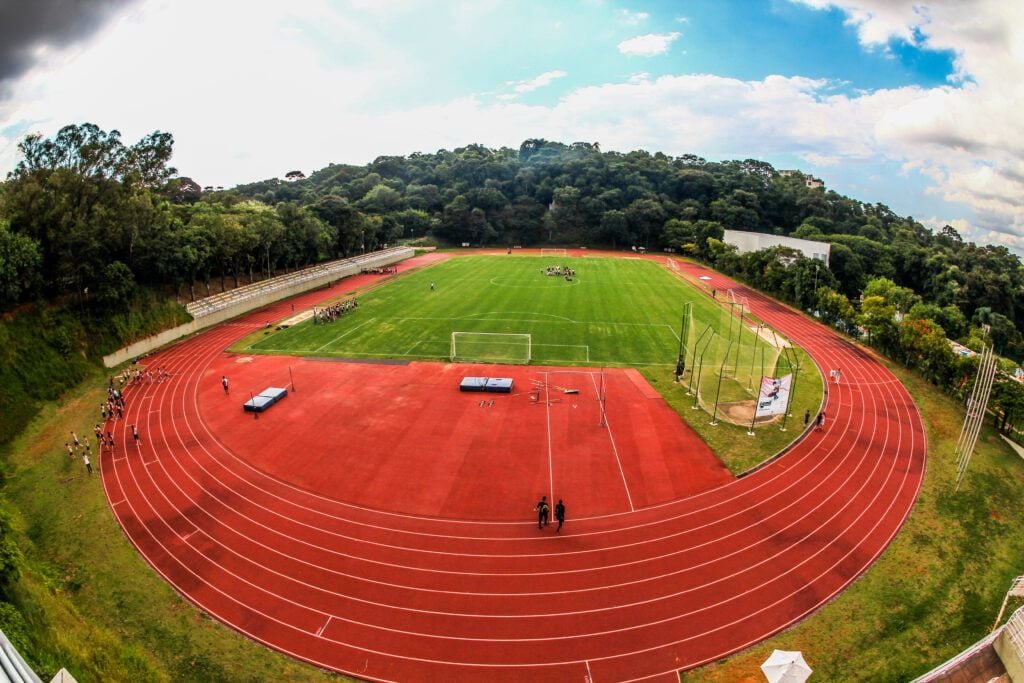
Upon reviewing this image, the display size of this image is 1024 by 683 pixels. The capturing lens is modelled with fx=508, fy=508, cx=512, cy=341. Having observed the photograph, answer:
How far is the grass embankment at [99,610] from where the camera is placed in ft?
40.2

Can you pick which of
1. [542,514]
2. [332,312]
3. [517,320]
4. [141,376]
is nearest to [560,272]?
[517,320]

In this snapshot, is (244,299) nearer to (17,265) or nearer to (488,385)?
(17,265)

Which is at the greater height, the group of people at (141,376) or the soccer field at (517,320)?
the soccer field at (517,320)

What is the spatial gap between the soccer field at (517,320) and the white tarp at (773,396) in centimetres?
790

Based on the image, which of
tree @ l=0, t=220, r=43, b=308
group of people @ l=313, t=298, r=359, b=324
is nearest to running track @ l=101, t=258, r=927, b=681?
tree @ l=0, t=220, r=43, b=308

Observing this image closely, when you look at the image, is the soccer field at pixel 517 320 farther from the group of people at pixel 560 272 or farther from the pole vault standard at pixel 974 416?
the pole vault standard at pixel 974 416

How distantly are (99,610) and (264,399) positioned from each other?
1364 cm

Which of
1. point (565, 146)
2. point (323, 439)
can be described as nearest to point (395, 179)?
point (565, 146)

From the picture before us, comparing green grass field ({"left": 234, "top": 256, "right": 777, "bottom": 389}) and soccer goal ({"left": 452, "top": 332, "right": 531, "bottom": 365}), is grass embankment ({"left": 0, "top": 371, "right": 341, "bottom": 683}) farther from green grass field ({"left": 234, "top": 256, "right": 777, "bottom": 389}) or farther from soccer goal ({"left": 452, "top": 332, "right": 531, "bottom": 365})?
soccer goal ({"left": 452, "top": 332, "right": 531, "bottom": 365})

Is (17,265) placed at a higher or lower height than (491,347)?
higher

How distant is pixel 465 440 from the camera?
23594mm

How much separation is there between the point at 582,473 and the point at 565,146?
551 feet

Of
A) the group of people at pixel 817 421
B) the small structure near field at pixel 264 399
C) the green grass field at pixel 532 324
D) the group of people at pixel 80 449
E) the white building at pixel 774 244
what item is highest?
the white building at pixel 774 244

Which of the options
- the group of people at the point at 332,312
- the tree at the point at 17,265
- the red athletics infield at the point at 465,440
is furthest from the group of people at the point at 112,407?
the group of people at the point at 332,312
